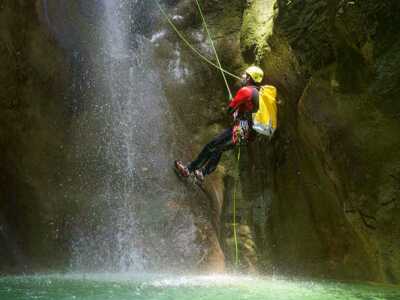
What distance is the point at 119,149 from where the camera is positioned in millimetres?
10500

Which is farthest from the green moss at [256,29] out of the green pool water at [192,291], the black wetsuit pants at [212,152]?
the green pool water at [192,291]

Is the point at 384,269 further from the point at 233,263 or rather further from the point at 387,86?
the point at 233,263

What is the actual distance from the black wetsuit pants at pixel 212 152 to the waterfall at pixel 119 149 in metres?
1.87

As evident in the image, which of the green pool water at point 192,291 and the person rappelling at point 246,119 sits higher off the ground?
the person rappelling at point 246,119

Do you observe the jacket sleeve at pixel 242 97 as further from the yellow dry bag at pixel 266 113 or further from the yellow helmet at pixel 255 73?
the yellow helmet at pixel 255 73

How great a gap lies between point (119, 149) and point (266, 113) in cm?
408

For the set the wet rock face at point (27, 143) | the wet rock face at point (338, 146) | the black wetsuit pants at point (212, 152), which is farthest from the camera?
the wet rock face at point (27, 143)

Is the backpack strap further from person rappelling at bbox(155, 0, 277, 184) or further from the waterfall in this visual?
the waterfall

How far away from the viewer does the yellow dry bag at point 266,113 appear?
7496 mm

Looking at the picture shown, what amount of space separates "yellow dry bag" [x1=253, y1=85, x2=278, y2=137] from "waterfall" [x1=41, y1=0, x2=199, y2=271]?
3.02m

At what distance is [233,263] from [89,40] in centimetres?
598

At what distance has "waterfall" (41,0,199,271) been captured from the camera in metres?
9.67

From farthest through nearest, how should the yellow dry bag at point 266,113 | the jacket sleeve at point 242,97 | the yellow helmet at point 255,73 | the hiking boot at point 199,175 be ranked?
the hiking boot at point 199,175 → the yellow helmet at point 255,73 → the yellow dry bag at point 266,113 → the jacket sleeve at point 242,97

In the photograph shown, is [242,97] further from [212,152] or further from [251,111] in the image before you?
[212,152]
